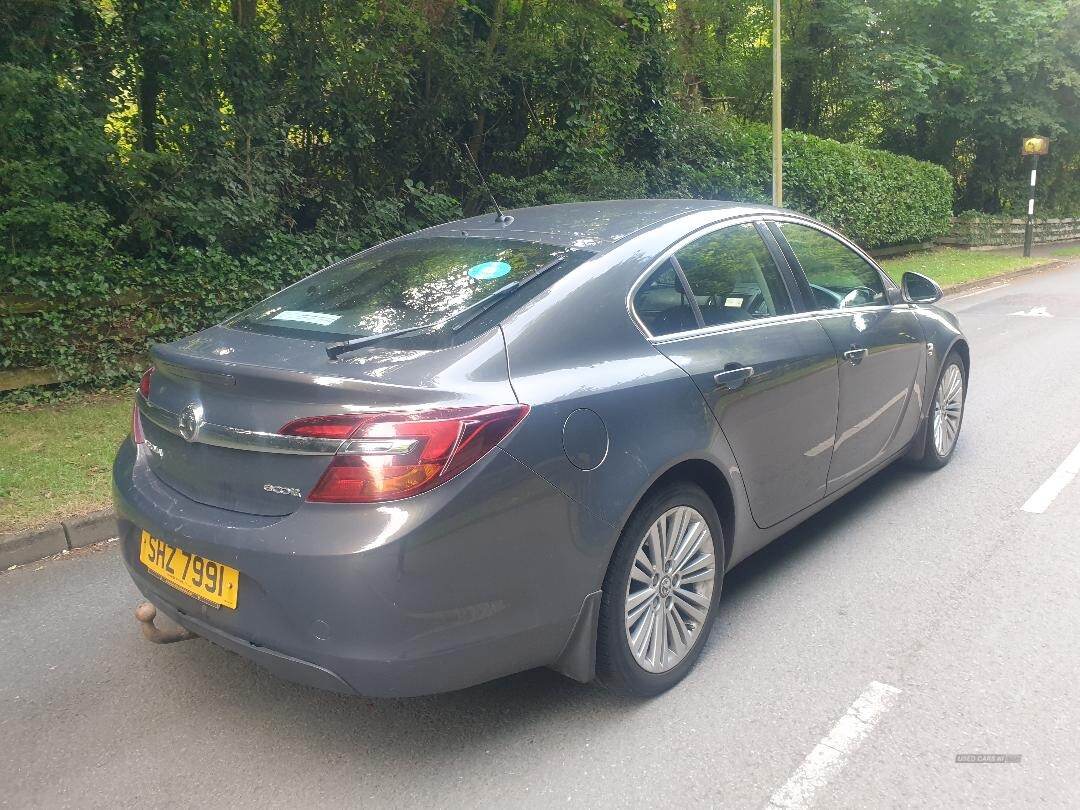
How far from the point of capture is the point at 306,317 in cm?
320

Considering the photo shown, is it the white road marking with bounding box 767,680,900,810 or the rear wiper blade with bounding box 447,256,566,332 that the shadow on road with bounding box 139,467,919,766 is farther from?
the rear wiper blade with bounding box 447,256,566,332

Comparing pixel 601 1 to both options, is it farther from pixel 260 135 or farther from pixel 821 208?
pixel 821 208

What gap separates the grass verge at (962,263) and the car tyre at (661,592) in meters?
14.4

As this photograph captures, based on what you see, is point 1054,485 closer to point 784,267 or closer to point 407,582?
point 784,267

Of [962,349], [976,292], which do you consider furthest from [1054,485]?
[976,292]

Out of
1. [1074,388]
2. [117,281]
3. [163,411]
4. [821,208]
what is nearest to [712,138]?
[821,208]

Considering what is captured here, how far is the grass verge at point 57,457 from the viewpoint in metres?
4.86

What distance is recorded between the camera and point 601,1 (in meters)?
11.6

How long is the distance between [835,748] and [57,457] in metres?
5.03

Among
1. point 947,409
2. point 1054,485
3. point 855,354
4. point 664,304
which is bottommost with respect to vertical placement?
point 1054,485

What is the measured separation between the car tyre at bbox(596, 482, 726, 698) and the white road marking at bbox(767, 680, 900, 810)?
0.56 metres

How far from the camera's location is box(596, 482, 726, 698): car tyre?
9.59 feet

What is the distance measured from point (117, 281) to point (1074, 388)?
834cm

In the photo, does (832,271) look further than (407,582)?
Yes
